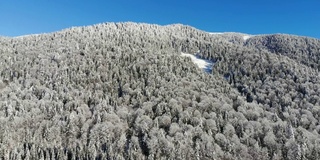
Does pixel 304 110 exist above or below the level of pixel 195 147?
above

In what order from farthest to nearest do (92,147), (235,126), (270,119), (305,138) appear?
(270,119), (235,126), (305,138), (92,147)

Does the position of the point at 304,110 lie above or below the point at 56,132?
above

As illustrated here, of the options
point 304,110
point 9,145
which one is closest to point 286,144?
point 304,110

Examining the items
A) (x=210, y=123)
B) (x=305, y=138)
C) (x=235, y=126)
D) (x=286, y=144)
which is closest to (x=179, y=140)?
(x=210, y=123)

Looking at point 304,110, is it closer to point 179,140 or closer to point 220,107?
point 220,107

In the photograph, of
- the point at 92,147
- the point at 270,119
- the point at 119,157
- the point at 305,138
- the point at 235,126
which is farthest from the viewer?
the point at 270,119

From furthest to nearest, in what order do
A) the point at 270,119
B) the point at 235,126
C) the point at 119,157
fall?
the point at 270,119
the point at 235,126
the point at 119,157

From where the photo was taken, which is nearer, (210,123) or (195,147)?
(195,147)

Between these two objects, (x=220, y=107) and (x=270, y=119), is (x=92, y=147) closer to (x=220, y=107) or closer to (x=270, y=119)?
(x=220, y=107)

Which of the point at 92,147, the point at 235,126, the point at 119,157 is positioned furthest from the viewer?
the point at 235,126
